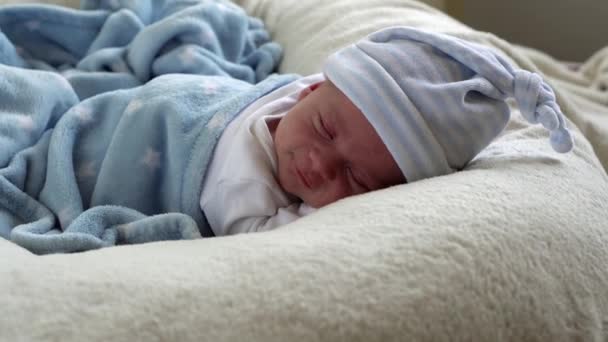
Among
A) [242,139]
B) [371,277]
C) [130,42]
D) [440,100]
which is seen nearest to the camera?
[371,277]

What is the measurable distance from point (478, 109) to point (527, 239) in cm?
20

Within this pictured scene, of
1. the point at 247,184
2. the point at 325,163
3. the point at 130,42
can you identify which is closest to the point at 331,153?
the point at 325,163

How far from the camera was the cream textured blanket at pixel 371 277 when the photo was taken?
0.48 meters

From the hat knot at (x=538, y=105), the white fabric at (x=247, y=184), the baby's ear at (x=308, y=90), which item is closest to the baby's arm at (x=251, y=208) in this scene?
the white fabric at (x=247, y=184)

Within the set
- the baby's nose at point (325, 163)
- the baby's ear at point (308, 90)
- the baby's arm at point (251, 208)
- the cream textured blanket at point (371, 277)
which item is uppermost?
the cream textured blanket at point (371, 277)

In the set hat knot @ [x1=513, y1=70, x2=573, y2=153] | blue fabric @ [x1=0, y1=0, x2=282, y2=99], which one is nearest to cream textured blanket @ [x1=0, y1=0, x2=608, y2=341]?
hat knot @ [x1=513, y1=70, x2=573, y2=153]

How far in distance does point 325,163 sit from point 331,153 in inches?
0.6

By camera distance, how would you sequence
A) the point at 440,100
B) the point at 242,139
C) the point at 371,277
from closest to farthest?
the point at 371,277
the point at 440,100
the point at 242,139

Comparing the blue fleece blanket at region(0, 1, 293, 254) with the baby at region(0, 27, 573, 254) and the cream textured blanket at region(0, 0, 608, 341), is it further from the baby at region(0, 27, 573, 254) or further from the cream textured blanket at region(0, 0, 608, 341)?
the cream textured blanket at region(0, 0, 608, 341)

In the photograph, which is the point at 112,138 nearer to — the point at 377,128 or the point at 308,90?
the point at 308,90

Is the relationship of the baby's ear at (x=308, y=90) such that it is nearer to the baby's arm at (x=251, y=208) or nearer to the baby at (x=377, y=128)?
the baby at (x=377, y=128)

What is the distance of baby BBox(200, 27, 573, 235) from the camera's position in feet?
2.48

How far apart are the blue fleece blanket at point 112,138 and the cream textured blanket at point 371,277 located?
0.56ft

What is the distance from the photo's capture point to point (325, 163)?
79cm
